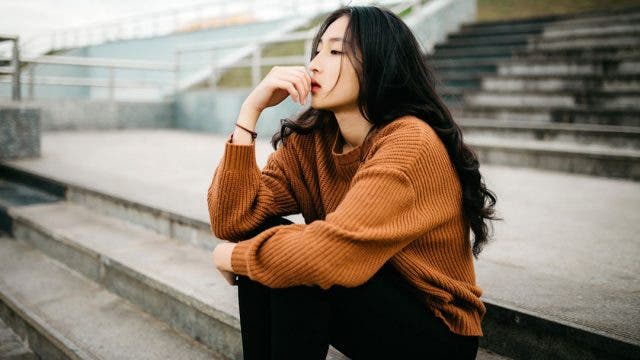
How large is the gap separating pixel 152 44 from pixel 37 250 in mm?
21519

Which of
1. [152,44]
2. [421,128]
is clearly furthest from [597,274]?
[152,44]

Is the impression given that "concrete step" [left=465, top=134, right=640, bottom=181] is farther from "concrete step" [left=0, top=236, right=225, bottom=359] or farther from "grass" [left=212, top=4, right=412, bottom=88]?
"grass" [left=212, top=4, right=412, bottom=88]

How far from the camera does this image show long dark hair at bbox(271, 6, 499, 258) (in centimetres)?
139

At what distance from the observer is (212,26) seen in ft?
70.9

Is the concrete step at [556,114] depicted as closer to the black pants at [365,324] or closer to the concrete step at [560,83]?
the concrete step at [560,83]

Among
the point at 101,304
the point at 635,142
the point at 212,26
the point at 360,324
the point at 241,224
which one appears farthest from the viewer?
the point at 212,26

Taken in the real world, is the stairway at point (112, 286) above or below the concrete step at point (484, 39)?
below

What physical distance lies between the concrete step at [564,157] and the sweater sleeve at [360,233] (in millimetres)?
3820

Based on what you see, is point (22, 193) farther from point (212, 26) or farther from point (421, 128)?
point (212, 26)

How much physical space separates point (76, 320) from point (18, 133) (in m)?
3.46

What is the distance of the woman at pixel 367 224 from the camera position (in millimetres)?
1214

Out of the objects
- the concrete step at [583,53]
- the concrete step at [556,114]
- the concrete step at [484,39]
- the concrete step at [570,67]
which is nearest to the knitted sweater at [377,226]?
the concrete step at [556,114]

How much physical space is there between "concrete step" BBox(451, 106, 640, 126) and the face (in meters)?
4.90

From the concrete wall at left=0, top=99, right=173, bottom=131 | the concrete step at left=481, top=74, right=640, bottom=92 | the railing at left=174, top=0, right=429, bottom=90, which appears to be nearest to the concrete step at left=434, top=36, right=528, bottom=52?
the railing at left=174, top=0, right=429, bottom=90
